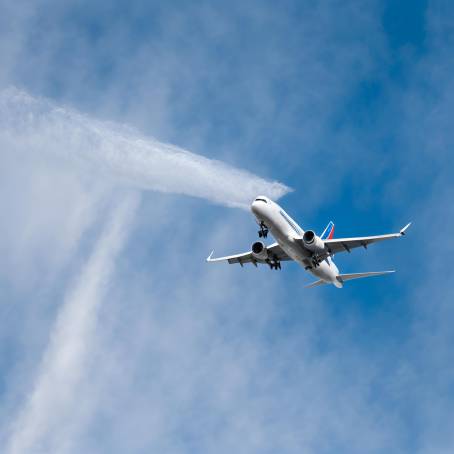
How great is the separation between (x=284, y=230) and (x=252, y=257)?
1317 cm

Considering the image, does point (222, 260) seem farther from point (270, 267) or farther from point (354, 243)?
point (354, 243)

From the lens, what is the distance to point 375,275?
9100 cm

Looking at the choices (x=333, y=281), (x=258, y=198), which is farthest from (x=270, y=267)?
(x=258, y=198)

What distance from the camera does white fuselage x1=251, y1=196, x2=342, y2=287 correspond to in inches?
3108

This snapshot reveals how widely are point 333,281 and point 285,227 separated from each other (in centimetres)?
1490

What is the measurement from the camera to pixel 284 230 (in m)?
80.7

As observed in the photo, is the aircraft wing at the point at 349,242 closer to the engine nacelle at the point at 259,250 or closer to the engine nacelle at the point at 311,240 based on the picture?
the engine nacelle at the point at 311,240

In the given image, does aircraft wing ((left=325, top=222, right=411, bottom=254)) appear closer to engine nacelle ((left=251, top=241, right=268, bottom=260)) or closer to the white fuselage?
the white fuselage

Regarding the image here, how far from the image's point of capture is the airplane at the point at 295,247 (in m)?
79.8

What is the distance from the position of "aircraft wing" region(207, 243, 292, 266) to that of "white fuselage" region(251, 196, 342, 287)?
4.22m

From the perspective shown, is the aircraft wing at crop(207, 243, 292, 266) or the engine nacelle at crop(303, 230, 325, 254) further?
the aircraft wing at crop(207, 243, 292, 266)

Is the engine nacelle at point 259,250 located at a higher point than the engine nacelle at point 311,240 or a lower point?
higher

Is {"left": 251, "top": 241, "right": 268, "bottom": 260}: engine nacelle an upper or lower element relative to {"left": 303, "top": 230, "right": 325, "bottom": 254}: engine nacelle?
upper

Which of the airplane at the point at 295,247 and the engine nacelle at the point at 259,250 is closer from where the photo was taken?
the airplane at the point at 295,247
